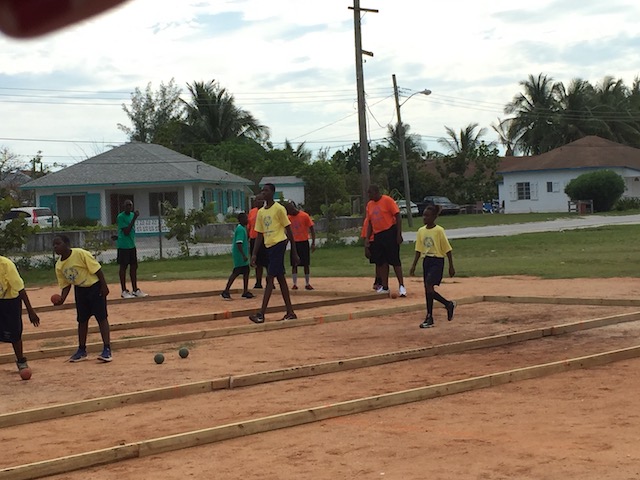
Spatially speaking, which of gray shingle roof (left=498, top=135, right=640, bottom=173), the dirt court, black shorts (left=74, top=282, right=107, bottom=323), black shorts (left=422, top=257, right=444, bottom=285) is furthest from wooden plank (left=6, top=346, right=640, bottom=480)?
gray shingle roof (left=498, top=135, right=640, bottom=173)

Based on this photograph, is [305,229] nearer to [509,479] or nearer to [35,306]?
[35,306]

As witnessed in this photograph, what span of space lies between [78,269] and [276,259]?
126 inches

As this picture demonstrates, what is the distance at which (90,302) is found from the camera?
10336 mm

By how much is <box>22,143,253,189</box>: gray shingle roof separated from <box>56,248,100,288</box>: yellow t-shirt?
1364 inches

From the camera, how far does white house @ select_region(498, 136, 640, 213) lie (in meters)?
62.0

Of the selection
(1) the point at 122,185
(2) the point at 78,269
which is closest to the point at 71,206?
(1) the point at 122,185

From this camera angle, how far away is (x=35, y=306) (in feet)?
55.1

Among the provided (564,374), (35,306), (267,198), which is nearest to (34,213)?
(35,306)

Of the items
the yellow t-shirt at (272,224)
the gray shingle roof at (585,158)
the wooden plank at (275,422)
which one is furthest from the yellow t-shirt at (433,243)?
the gray shingle roof at (585,158)

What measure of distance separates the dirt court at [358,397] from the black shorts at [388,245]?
62.1 inches

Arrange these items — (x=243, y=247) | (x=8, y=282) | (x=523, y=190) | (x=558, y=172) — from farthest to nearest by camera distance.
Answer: (x=523, y=190), (x=558, y=172), (x=243, y=247), (x=8, y=282)

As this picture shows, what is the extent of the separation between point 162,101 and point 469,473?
13.4ft

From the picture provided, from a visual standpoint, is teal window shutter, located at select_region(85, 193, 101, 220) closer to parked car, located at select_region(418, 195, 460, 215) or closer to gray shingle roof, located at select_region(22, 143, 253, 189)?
gray shingle roof, located at select_region(22, 143, 253, 189)

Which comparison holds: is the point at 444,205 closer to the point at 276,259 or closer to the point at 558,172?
the point at 558,172
